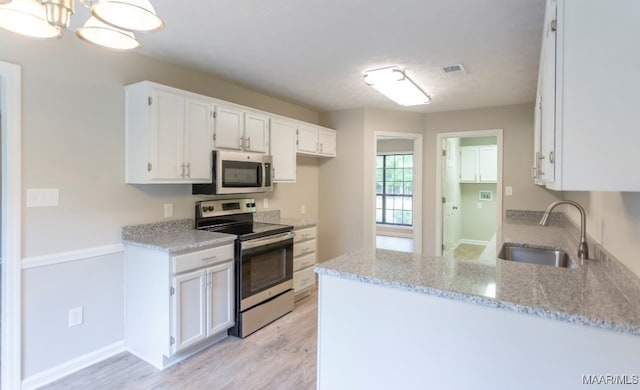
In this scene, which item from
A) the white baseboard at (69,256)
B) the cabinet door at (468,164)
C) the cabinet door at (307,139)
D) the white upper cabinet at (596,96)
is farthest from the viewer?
the cabinet door at (468,164)

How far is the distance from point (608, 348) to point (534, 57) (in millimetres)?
2461

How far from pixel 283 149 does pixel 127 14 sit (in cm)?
261

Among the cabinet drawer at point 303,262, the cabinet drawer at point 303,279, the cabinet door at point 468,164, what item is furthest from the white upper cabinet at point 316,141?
the cabinet door at point 468,164

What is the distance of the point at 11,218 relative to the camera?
2098 millimetres

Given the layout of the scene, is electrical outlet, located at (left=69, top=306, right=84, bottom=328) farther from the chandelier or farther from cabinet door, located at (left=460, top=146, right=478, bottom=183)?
cabinet door, located at (left=460, top=146, right=478, bottom=183)

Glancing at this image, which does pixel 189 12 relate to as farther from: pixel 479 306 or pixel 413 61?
pixel 479 306

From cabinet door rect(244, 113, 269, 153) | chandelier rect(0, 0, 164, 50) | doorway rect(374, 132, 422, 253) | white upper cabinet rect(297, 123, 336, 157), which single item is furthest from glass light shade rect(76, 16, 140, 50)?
doorway rect(374, 132, 422, 253)

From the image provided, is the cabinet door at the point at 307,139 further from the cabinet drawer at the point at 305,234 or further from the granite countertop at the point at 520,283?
the granite countertop at the point at 520,283

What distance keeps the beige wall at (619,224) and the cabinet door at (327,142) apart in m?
2.94

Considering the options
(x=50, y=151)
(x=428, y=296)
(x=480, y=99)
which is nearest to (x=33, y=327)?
(x=50, y=151)

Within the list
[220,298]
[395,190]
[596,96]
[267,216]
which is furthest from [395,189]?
[596,96]

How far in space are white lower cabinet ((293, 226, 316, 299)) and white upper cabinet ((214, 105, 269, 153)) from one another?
3.42ft

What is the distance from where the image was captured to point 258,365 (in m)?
2.50

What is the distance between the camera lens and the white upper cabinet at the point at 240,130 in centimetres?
307
